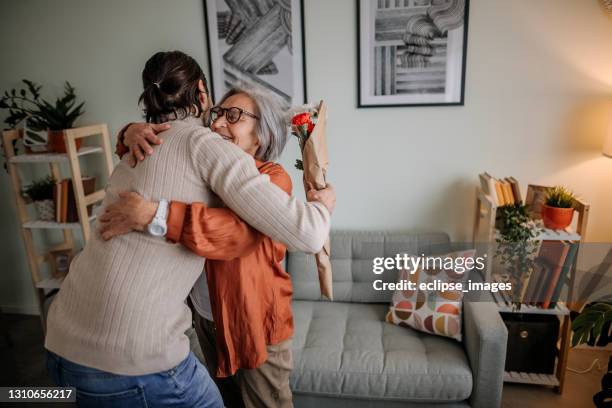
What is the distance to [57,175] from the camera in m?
2.87

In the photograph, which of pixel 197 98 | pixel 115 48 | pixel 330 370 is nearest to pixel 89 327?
pixel 197 98

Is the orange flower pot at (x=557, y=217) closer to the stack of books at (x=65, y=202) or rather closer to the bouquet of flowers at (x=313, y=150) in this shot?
the bouquet of flowers at (x=313, y=150)

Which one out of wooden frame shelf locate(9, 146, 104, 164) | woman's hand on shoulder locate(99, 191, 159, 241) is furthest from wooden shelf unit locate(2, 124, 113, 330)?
woman's hand on shoulder locate(99, 191, 159, 241)

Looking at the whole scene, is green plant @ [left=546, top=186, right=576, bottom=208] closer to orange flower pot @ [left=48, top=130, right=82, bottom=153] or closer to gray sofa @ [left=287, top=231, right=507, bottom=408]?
gray sofa @ [left=287, top=231, right=507, bottom=408]

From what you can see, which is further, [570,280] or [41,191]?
[41,191]

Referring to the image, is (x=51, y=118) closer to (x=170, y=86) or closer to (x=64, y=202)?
(x=64, y=202)

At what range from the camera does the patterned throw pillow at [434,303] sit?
6.66 feet

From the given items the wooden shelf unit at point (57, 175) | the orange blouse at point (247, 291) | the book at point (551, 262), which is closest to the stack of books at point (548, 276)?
the book at point (551, 262)

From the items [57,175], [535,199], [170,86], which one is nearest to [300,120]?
[170,86]

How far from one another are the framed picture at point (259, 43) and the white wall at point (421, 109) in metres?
0.07

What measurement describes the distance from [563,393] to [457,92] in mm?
1639

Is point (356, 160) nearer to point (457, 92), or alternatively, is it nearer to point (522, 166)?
point (457, 92)

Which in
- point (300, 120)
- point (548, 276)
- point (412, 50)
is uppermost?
point (412, 50)

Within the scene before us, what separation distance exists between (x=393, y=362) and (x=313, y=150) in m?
1.14
